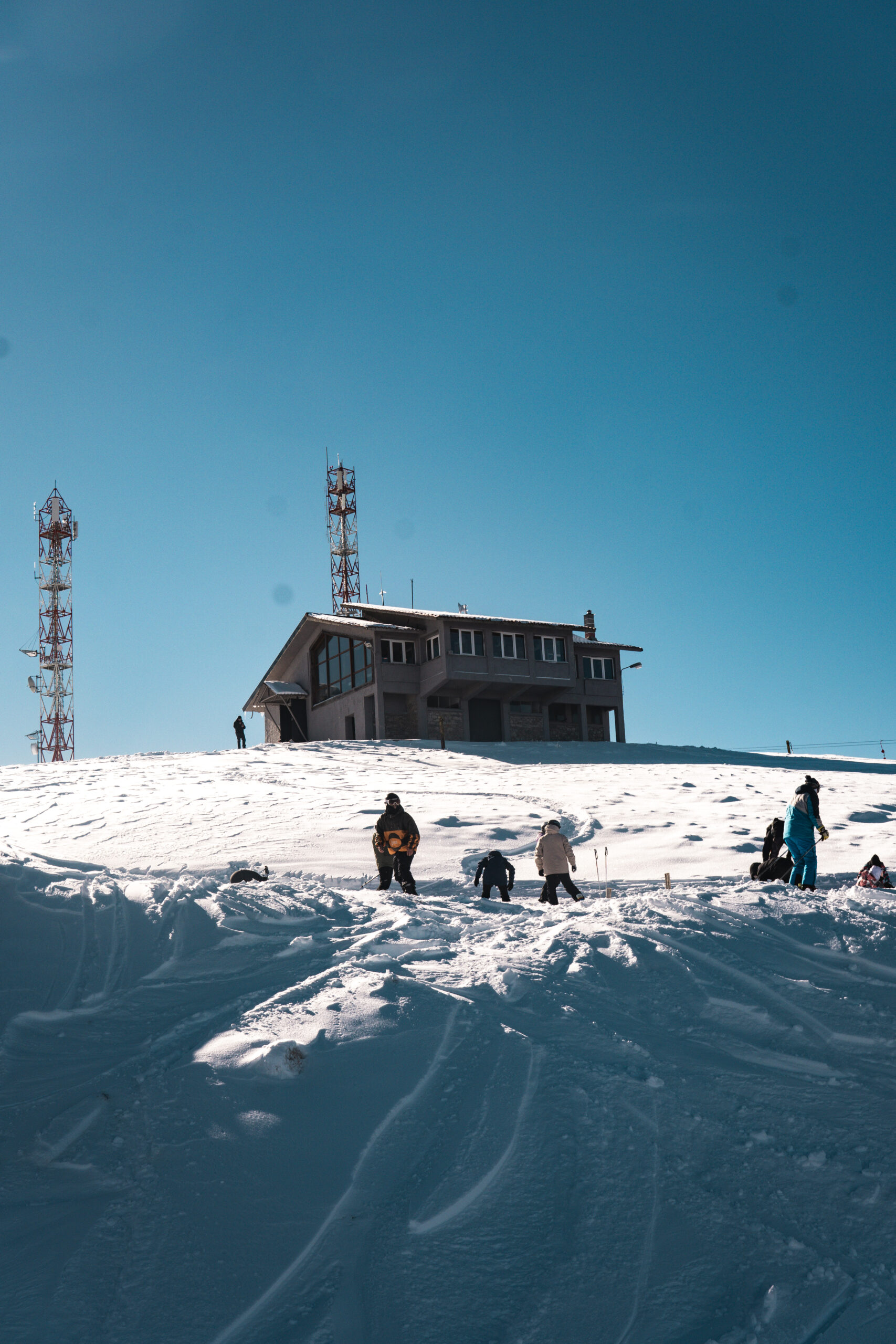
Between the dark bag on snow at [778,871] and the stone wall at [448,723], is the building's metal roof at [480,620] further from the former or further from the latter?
the dark bag on snow at [778,871]

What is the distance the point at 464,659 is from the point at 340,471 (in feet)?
64.8

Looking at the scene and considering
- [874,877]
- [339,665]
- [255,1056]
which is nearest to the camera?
[255,1056]

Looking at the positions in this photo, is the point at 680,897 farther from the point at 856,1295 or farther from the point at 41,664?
the point at 41,664

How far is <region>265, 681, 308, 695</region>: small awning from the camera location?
117ft

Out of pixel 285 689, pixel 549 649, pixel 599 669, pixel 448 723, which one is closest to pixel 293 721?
pixel 285 689

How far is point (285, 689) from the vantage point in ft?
119

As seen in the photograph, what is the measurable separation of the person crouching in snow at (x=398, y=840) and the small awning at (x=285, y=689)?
1011 inches

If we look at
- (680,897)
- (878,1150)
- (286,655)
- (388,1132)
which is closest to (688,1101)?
(878,1150)

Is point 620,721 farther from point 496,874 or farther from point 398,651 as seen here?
point 496,874

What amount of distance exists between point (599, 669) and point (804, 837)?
26976 millimetres

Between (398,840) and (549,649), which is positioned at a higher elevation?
(549,649)

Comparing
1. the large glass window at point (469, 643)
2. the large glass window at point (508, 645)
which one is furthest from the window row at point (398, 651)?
the large glass window at point (508, 645)

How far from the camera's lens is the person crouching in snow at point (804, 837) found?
32.3ft

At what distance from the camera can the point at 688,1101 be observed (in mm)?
4203
